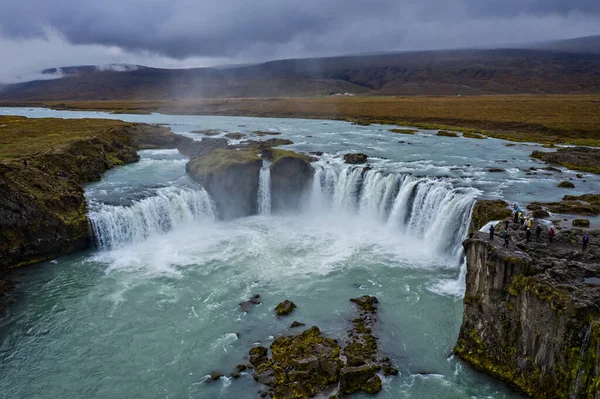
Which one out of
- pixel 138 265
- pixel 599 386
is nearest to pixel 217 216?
pixel 138 265

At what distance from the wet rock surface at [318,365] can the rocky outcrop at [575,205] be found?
16613 mm

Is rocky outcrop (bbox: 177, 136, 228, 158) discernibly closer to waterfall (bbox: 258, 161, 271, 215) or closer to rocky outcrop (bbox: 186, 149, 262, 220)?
rocky outcrop (bbox: 186, 149, 262, 220)

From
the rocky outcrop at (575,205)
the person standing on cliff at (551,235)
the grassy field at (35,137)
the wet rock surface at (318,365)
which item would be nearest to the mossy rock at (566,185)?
the rocky outcrop at (575,205)

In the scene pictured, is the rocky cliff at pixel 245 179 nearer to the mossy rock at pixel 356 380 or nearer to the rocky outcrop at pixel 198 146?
the rocky outcrop at pixel 198 146

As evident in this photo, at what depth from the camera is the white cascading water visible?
3028 cm

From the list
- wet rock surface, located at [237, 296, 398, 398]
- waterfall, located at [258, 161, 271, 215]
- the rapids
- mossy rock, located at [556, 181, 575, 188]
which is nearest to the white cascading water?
the rapids

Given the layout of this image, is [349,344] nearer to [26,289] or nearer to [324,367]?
[324,367]

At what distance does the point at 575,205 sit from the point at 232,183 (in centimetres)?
2922

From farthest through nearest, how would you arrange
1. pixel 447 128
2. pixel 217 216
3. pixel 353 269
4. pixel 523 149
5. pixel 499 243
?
pixel 447 128 < pixel 523 149 < pixel 217 216 < pixel 353 269 < pixel 499 243

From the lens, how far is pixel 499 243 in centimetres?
1944

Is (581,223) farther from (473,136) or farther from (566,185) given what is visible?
(473,136)

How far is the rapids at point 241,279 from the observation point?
1881cm

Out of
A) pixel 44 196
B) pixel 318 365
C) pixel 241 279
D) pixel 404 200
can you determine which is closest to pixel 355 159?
pixel 404 200

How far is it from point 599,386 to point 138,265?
2719 cm
